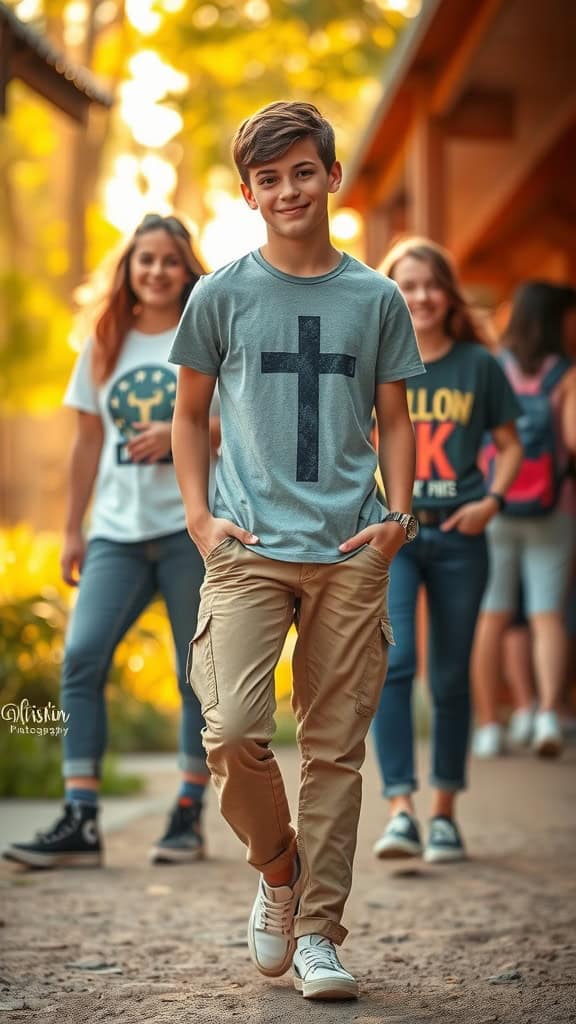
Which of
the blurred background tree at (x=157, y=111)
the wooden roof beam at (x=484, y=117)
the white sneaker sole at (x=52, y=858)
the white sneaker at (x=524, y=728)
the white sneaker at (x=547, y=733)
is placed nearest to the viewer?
the white sneaker sole at (x=52, y=858)

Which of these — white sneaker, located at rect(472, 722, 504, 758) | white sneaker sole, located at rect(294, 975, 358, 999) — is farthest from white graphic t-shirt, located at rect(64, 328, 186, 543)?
white sneaker, located at rect(472, 722, 504, 758)

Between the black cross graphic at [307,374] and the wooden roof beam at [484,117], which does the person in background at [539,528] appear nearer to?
the wooden roof beam at [484,117]

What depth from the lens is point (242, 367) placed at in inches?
129

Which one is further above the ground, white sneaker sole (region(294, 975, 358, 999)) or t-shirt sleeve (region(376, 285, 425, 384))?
t-shirt sleeve (region(376, 285, 425, 384))

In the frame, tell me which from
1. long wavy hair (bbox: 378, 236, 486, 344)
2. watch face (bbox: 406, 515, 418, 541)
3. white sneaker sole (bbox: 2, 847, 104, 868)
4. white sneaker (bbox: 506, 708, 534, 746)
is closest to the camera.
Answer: watch face (bbox: 406, 515, 418, 541)

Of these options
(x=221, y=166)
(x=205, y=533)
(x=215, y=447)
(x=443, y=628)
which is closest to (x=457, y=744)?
(x=443, y=628)

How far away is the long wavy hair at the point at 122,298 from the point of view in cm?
484

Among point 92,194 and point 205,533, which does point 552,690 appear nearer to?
point 205,533

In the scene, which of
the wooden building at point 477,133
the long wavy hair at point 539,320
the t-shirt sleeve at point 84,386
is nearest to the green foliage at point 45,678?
the t-shirt sleeve at point 84,386

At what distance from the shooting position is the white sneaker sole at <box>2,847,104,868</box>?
467 centimetres

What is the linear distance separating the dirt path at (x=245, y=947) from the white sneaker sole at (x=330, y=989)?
0.10 ft

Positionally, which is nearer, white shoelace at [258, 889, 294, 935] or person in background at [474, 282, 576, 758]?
white shoelace at [258, 889, 294, 935]

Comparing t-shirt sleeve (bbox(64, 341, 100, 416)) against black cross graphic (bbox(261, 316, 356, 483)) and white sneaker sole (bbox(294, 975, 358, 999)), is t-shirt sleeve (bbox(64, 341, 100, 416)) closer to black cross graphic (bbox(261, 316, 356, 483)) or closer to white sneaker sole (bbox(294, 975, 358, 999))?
black cross graphic (bbox(261, 316, 356, 483))

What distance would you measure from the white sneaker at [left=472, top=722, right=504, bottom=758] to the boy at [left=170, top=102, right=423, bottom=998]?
455cm
